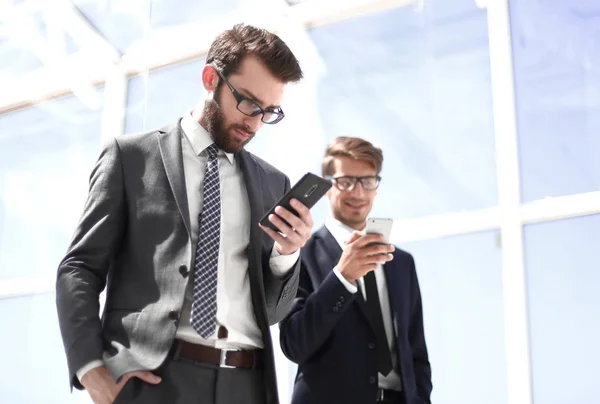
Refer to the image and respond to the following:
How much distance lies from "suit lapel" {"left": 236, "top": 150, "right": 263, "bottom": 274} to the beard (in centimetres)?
5

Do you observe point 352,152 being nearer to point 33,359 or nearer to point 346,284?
point 346,284

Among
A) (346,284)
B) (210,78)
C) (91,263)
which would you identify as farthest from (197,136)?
(346,284)

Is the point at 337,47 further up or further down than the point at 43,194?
further up

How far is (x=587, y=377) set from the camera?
11.5 feet

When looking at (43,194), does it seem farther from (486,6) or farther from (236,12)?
(486,6)

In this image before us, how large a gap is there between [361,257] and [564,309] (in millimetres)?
1644

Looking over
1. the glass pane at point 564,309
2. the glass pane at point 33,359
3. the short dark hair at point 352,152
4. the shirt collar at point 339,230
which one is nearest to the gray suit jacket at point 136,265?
the shirt collar at point 339,230

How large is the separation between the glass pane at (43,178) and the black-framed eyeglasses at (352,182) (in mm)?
2496

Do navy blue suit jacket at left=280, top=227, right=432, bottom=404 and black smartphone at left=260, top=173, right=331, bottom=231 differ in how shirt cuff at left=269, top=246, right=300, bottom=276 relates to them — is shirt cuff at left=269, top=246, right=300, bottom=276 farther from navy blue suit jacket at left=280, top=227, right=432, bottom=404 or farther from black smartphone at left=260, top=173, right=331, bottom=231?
navy blue suit jacket at left=280, top=227, right=432, bottom=404

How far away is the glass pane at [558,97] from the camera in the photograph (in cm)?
382

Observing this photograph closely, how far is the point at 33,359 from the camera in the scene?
455 centimetres

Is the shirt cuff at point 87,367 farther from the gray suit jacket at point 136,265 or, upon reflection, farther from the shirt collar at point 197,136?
the shirt collar at point 197,136

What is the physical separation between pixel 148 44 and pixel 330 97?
1.41 metres

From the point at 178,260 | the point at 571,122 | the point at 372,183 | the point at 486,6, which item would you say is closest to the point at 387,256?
the point at 372,183
